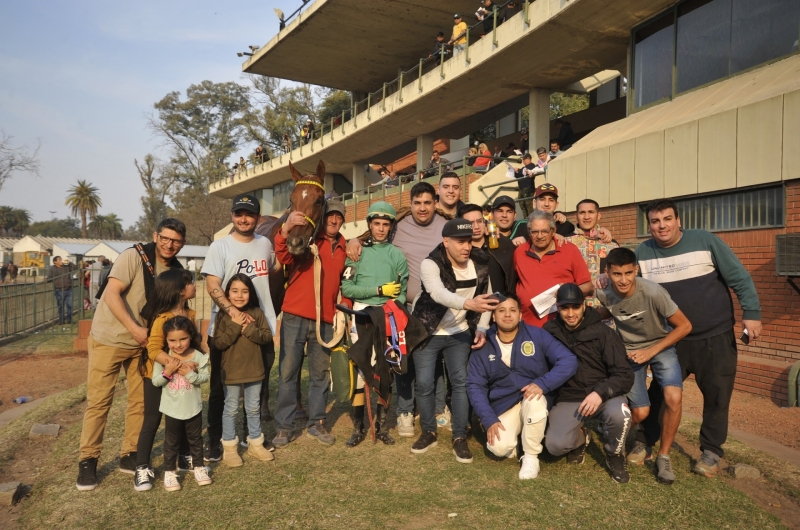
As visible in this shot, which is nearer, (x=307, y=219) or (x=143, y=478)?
(x=143, y=478)

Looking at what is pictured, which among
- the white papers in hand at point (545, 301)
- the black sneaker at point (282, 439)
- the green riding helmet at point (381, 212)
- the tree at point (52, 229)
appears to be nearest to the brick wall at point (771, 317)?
the white papers in hand at point (545, 301)

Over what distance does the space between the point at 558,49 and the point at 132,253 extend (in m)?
12.9

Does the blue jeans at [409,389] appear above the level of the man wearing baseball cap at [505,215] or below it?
below

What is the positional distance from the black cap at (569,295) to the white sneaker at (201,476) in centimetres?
284

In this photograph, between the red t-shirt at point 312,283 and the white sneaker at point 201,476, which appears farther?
the red t-shirt at point 312,283

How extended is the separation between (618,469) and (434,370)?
159cm

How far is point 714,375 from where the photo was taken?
4.36m

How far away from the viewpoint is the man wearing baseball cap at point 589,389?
425 cm

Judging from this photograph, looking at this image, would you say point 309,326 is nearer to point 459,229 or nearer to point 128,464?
point 459,229

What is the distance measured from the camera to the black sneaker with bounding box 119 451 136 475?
4512mm

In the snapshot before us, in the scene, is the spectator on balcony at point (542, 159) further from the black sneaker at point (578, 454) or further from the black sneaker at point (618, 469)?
the black sneaker at point (618, 469)

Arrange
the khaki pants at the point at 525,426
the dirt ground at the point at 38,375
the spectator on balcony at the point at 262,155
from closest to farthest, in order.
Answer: the khaki pants at the point at 525,426 → the dirt ground at the point at 38,375 → the spectator on balcony at the point at 262,155

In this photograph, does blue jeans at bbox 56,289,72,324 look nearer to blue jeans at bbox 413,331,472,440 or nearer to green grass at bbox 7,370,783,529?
green grass at bbox 7,370,783,529

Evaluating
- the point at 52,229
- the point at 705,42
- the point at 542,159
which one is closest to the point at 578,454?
the point at 705,42
